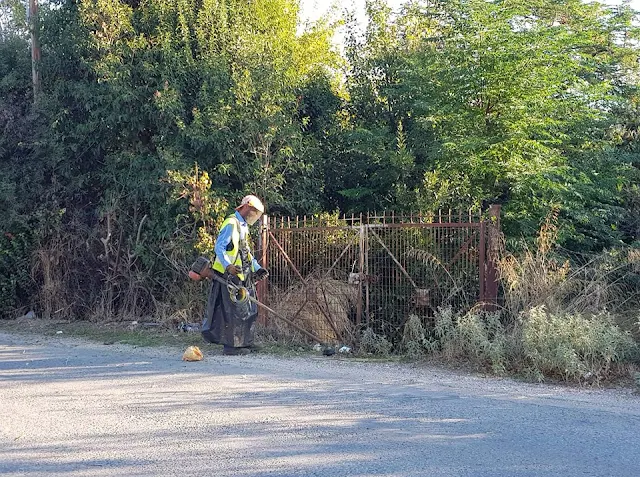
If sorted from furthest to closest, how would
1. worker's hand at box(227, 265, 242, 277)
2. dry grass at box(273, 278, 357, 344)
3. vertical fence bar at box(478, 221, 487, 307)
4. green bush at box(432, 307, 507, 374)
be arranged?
dry grass at box(273, 278, 357, 344) → vertical fence bar at box(478, 221, 487, 307) → worker's hand at box(227, 265, 242, 277) → green bush at box(432, 307, 507, 374)

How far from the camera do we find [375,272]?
34.8 feet

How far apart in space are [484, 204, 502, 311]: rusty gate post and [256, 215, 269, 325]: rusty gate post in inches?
138

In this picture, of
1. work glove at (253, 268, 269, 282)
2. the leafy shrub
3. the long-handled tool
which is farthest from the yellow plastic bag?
the leafy shrub

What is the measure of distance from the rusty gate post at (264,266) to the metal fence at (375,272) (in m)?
0.02

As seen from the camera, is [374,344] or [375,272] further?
[375,272]

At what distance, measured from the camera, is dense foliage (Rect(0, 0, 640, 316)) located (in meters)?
12.7

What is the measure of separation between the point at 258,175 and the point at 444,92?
3929 mm

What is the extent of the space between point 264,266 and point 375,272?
1844mm

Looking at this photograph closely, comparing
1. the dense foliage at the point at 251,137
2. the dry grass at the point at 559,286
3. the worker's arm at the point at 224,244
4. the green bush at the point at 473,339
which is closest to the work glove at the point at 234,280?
the worker's arm at the point at 224,244

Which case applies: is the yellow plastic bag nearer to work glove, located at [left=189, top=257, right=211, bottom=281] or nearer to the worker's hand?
work glove, located at [left=189, top=257, right=211, bottom=281]

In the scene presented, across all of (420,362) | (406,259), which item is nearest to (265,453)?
(420,362)

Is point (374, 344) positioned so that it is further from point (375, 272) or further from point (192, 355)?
point (192, 355)

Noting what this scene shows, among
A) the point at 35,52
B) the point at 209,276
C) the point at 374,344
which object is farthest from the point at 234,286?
the point at 35,52

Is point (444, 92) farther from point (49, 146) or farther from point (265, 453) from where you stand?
point (265, 453)
